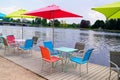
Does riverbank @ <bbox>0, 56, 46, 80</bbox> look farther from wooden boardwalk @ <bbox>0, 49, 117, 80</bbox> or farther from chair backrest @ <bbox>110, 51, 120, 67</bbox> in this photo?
chair backrest @ <bbox>110, 51, 120, 67</bbox>

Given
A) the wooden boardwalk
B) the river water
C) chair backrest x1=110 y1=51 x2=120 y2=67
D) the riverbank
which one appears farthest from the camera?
the river water

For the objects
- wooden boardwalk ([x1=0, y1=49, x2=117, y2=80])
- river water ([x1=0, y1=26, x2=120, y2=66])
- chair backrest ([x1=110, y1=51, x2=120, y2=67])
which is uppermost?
chair backrest ([x1=110, y1=51, x2=120, y2=67])

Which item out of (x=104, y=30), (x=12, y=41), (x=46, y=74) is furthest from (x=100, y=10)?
(x=104, y=30)

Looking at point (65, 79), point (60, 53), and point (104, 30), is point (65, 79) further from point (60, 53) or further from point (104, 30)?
point (104, 30)

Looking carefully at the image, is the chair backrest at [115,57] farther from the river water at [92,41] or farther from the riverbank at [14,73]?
the river water at [92,41]

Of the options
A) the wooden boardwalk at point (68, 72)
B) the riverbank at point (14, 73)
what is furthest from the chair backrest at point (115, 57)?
the riverbank at point (14, 73)

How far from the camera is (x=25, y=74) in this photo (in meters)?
5.55

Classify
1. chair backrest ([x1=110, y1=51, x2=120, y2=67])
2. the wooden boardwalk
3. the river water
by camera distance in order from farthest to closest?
1. the river water
2. the wooden boardwalk
3. chair backrest ([x1=110, y1=51, x2=120, y2=67])

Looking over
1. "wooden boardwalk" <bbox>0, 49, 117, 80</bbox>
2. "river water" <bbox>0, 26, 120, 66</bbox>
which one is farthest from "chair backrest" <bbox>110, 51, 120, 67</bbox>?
"river water" <bbox>0, 26, 120, 66</bbox>

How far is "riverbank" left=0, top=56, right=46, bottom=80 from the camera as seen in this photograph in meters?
5.20

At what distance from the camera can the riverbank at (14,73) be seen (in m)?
5.20

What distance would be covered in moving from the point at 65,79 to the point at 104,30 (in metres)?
76.2

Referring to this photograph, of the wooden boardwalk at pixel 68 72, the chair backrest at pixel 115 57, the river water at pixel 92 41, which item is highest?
the chair backrest at pixel 115 57

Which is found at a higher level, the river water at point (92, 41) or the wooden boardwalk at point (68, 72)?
the wooden boardwalk at point (68, 72)
